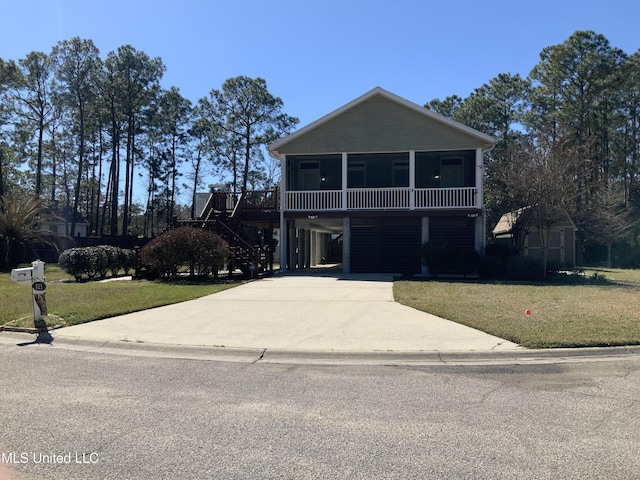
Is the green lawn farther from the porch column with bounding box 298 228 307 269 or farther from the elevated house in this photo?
the porch column with bounding box 298 228 307 269

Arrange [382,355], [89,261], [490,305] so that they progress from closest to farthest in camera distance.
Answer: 1. [382,355]
2. [490,305]
3. [89,261]

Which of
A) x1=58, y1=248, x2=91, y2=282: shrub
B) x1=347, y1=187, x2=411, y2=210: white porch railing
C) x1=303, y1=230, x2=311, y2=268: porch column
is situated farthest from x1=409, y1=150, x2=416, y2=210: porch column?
x1=58, y1=248, x2=91, y2=282: shrub

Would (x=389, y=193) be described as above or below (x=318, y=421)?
above

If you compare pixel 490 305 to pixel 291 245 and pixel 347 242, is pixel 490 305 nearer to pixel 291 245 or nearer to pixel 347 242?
pixel 347 242

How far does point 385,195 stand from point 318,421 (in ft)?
56.9

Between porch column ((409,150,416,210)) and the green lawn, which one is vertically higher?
porch column ((409,150,416,210))

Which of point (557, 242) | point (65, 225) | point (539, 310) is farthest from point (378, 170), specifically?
point (65, 225)

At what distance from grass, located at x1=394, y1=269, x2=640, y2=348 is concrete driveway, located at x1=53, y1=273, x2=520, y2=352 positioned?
0.49m

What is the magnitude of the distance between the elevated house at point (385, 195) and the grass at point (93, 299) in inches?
206

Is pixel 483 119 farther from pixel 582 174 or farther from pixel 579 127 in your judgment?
pixel 582 174

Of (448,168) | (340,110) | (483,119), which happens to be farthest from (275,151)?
(483,119)

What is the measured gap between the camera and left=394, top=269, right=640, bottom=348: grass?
7.57m

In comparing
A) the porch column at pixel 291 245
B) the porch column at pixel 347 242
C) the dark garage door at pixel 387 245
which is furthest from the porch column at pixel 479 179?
the porch column at pixel 291 245

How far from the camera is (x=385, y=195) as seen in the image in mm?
21172
